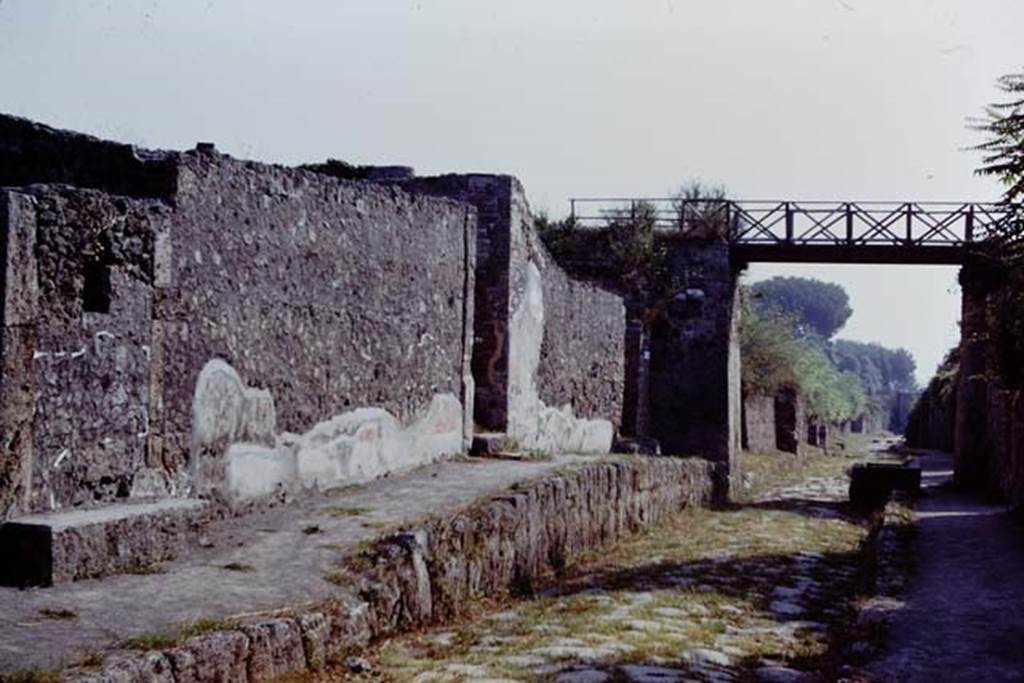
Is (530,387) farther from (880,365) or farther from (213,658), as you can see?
(880,365)

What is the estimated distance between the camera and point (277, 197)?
763 cm

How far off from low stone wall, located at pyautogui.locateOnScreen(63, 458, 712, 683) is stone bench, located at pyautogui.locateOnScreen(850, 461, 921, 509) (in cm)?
625

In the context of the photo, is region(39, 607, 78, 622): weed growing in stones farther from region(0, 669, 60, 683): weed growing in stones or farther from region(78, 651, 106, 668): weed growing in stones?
region(0, 669, 60, 683): weed growing in stones

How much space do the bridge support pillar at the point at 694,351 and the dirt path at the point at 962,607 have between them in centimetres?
769

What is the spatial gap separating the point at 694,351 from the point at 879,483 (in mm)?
4542

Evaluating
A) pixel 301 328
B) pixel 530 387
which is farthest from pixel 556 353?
pixel 301 328

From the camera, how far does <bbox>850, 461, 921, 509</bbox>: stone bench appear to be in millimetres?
16703

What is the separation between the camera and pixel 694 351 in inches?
816

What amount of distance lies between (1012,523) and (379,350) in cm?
692

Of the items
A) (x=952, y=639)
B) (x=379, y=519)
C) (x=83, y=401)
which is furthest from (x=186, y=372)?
(x=952, y=639)

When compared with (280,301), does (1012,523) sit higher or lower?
lower

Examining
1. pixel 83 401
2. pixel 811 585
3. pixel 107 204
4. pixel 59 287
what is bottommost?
pixel 811 585

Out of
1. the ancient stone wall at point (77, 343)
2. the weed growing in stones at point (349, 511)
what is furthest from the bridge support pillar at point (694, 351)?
the ancient stone wall at point (77, 343)

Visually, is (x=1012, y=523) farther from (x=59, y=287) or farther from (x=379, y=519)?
(x=59, y=287)
